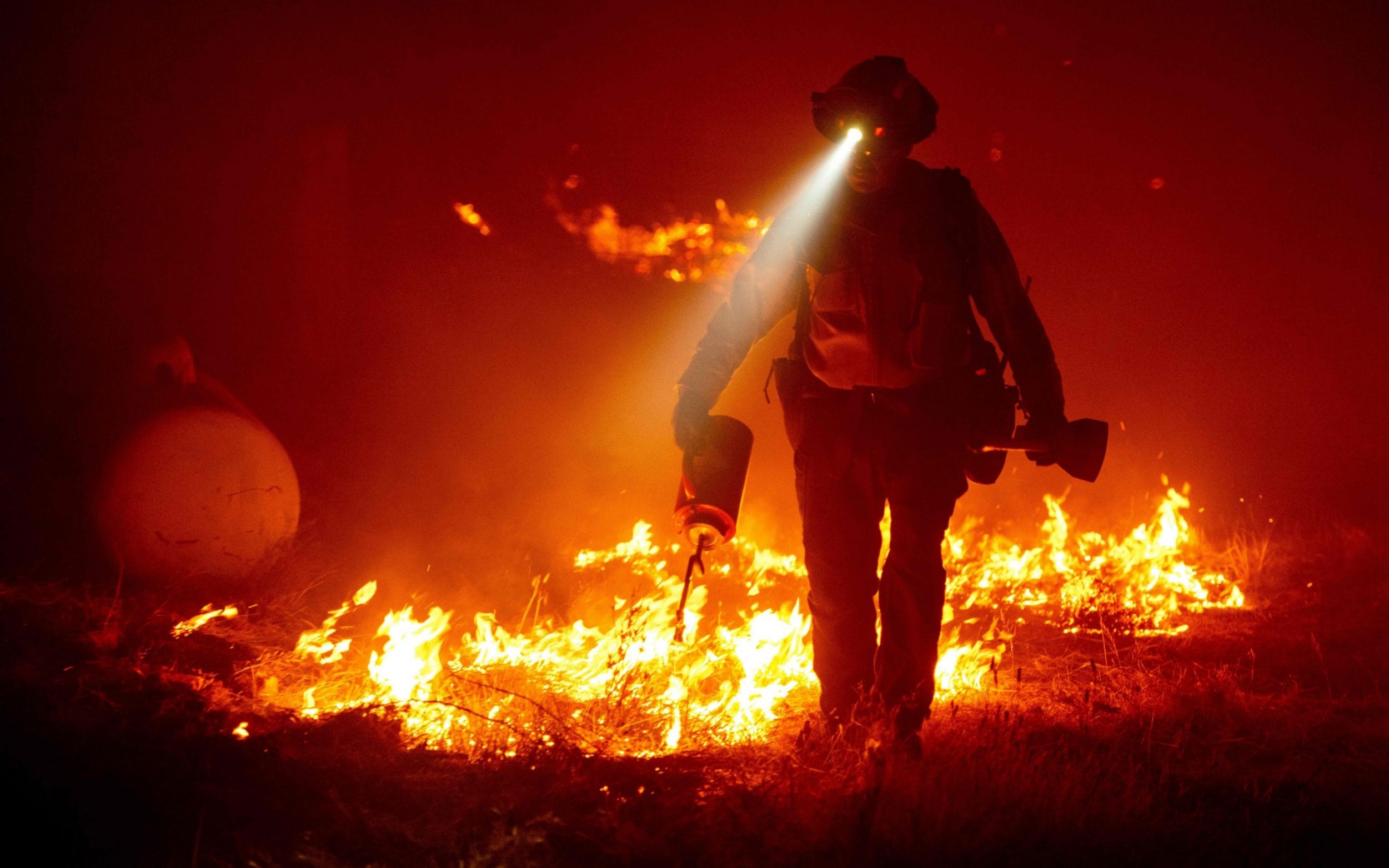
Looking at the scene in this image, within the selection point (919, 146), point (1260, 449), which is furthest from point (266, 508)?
point (1260, 449)

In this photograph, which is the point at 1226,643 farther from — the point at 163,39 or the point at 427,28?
the point at 163,39

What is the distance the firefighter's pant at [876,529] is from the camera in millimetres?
2967

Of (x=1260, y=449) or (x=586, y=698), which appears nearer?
(x=586, y=698)

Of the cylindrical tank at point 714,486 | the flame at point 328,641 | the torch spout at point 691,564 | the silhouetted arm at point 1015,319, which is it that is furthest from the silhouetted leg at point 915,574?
the flame at point 328,641

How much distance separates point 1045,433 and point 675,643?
1520 millimetres

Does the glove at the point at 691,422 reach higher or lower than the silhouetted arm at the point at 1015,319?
lower

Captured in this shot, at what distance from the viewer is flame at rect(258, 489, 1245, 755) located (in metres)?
3.10

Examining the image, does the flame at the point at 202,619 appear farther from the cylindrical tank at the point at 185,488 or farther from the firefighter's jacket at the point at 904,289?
the firefighter's jacket at the point at 904,289

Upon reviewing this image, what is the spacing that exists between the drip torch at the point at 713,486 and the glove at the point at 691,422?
2cm

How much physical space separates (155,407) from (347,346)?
221cm

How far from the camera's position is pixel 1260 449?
28.8 feet

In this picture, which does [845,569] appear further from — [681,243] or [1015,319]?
[681,243]

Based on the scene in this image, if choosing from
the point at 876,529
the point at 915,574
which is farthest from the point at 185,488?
the point at 915,574

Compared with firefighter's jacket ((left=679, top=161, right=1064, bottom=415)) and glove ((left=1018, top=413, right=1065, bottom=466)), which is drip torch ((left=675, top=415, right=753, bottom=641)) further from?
glove ((left=1018, top=413, right=1065, bottom=466))
